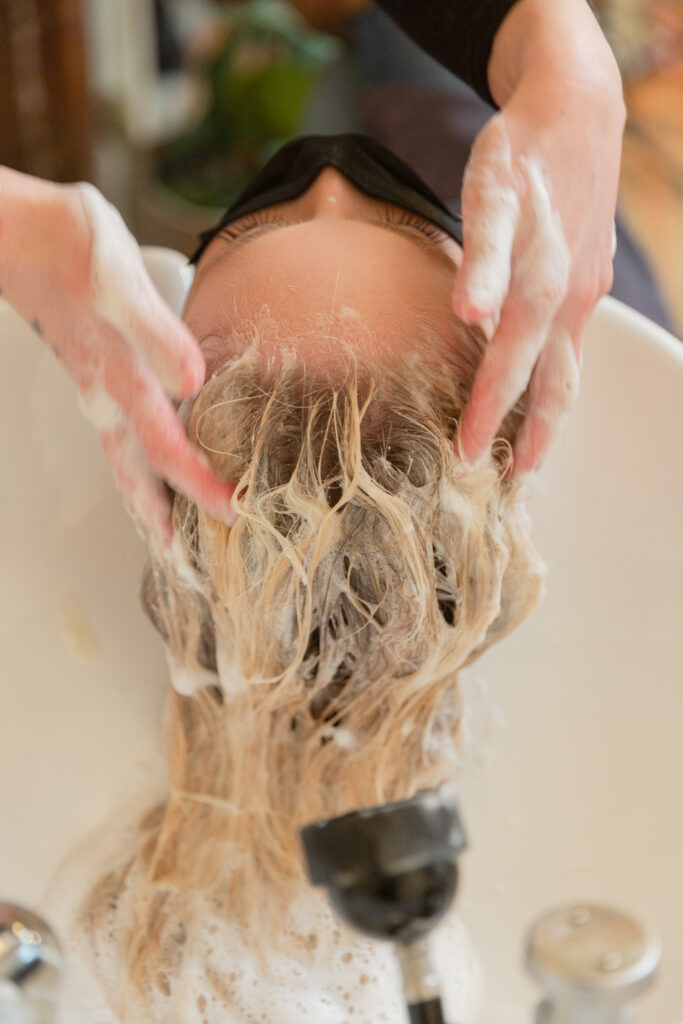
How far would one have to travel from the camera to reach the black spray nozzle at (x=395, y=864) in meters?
0.45

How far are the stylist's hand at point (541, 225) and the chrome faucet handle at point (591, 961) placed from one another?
0.33 metres

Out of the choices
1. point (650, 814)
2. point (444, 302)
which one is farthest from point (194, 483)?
point (650, 814)

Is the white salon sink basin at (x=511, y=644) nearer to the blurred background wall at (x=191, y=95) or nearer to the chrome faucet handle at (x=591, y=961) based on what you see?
the chrome faucet handle at (x=591, y=961)

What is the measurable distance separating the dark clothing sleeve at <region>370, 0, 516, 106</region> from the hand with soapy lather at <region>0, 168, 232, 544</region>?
0.48 meters

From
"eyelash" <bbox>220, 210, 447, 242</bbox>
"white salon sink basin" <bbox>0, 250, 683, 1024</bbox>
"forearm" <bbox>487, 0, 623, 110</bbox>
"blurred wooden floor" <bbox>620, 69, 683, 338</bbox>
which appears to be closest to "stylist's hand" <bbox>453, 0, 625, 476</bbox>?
"forearm" <bbox>487, 0, 623, 110</bbox>

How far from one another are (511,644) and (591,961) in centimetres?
55

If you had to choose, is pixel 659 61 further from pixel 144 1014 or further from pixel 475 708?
pixel 144 1014

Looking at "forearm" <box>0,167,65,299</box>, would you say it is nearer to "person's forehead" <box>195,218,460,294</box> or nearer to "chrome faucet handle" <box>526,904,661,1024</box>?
"person's forehead" <box>195,218,460,294</box>

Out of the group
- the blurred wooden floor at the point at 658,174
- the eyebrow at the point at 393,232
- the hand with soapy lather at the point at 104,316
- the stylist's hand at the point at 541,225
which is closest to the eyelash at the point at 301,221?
the eyebrow at the point at 393,232

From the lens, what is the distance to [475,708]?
0.96 meters

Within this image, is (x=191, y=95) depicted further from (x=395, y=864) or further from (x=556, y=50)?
(x=395, y=864)

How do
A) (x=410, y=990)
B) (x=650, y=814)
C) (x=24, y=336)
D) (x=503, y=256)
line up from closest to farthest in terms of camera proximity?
(x=410, y=990) < (x=503, y=256) < (x=650, y=814) < (x=24, y=336)

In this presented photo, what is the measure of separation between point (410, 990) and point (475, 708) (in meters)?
0.49

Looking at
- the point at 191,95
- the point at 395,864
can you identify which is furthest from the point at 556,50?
the point at 191,95
